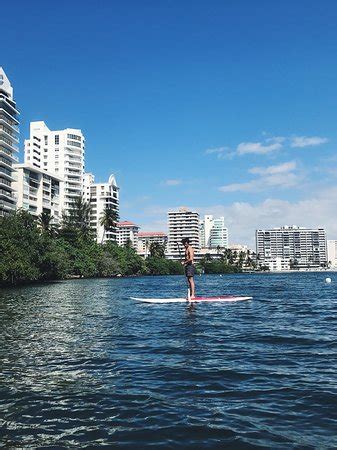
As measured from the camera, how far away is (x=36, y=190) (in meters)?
138

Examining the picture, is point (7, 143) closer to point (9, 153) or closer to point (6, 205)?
point (9, 153)

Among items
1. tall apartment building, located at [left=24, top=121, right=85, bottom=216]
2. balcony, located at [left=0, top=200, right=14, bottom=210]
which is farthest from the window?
balcony, located at [left=0, top=200, right=14, bottom=210]

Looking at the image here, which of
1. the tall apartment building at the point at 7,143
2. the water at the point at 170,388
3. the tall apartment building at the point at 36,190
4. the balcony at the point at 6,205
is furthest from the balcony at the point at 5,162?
the water at the point at 170,388

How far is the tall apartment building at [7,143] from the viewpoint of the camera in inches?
4451

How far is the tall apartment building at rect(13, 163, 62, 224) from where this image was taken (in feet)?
417

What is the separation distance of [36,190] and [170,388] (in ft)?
446

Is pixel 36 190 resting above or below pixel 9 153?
below

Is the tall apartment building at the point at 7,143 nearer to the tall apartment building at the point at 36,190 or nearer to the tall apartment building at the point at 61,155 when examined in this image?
the tall apartment building at the point at 36,190

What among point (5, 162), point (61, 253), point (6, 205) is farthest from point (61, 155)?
point (61, 253)

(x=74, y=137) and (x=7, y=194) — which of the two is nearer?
(x=7, y=194)

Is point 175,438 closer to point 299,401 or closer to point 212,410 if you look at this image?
point 212,410

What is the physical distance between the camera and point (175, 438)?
6.39m

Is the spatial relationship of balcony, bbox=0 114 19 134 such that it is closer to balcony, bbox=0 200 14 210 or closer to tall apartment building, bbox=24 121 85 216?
balcony, bbox=0 200 14 210

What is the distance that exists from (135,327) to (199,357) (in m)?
6.85
